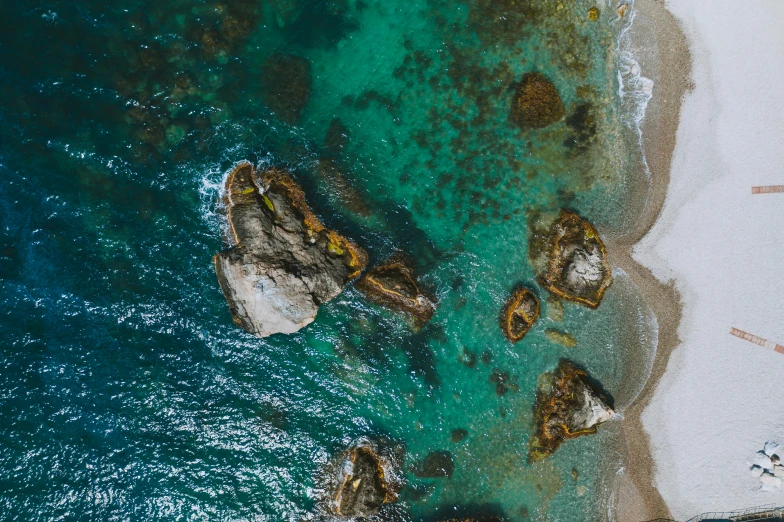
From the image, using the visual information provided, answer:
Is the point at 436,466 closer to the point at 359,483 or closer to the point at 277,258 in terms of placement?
the point at 359,483

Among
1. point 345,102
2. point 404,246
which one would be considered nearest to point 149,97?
point 345,102

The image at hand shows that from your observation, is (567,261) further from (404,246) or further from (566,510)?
(566,510)

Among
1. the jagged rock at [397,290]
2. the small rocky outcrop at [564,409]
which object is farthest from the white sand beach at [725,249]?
the jagged rock at [397,290]

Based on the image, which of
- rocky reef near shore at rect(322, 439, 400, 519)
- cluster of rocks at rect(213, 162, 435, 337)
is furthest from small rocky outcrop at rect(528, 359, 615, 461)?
rocky reef near shore at rect(322, 439, 400, 519)

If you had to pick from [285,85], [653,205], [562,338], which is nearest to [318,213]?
[285,85]

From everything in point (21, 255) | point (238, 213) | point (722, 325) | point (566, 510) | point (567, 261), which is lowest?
point (21, 255)

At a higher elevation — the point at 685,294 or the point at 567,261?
the point at 685,294

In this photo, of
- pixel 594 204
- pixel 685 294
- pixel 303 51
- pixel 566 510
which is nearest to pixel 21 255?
pixel 303 51
